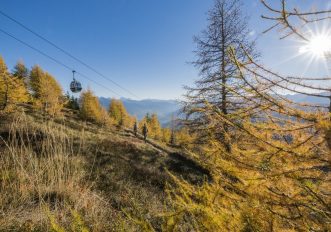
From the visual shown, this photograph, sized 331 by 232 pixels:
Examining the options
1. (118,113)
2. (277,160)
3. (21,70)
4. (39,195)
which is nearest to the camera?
(277,160)

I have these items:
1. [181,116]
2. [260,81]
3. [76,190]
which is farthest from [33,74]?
[260,81]

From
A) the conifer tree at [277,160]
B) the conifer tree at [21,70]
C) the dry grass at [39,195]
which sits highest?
the conifer tree at [21,70]

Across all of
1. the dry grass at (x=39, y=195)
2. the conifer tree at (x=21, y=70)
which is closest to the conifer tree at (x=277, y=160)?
the dry grass at (x=39, y=195)

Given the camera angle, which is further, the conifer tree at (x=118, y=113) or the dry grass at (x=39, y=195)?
the conifer tree at (x=118, y=113)

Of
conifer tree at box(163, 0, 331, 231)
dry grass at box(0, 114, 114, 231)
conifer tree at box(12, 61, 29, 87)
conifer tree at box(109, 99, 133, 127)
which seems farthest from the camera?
conifer tree at box(109, 99, 133, 127)

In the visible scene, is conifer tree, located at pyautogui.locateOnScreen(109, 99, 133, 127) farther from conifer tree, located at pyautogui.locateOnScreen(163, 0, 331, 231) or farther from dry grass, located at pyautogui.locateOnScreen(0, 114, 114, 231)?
conifer tree, located at pyautogui.locateOnScreen(163, 0, 331, 231)

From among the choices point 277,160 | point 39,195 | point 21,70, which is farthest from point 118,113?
point 277,160

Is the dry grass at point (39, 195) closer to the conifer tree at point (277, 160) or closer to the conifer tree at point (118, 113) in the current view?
the conifer tree at point (277, 160)

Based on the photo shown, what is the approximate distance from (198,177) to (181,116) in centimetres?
338

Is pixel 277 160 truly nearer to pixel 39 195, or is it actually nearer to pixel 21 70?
pixel 39 195

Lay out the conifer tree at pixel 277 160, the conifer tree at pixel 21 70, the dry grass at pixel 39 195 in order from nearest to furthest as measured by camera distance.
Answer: the conifer tree at pixel 277 160
the dry grass at pixel 39 195
the conifer tree at pixel 21 70

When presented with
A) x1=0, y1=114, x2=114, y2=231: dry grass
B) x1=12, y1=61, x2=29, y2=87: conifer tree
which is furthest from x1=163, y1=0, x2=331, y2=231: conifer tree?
x1=12, y1=61, x2=29, y2=87: conifer tree

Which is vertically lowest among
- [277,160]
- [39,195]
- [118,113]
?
[39,195]

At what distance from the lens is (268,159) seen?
4.83 ft
